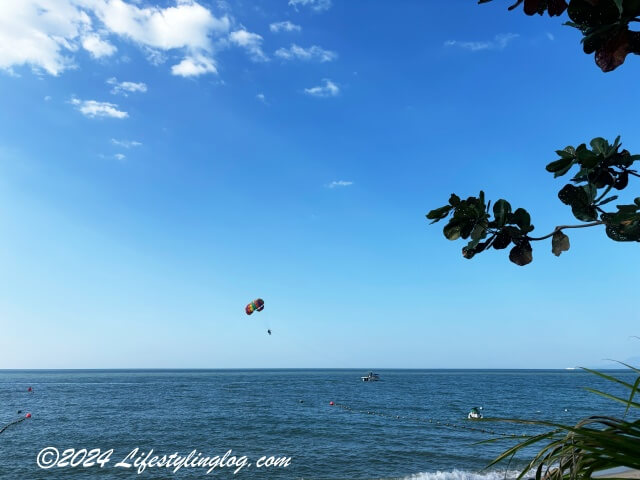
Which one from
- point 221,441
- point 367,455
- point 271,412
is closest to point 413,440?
point 367,455

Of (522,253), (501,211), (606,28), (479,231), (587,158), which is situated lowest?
(522,253)

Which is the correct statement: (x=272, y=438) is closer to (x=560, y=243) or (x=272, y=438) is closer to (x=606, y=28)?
(x=560, y=243)

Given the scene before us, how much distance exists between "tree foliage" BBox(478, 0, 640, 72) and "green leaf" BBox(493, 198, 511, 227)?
0.93 meters

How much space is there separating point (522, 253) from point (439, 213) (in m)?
0.61

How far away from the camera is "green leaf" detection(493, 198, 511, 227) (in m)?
2.80

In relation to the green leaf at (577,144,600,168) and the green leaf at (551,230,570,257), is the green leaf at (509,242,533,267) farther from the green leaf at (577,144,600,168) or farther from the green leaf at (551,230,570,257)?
the green leaf at (577,144,600,168)

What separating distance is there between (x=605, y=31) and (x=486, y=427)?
44.5m

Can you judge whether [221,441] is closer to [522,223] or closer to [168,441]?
[168,441]

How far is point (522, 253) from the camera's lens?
293cm

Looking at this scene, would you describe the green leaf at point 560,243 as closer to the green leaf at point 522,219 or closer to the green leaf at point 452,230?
the green leaf at point 522,219

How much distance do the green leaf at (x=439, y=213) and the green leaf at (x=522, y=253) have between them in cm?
53

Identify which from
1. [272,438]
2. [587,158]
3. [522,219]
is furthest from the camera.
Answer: [272,438]

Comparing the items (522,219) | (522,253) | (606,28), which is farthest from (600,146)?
(606,28)

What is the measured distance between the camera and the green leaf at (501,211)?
280 centimetres
